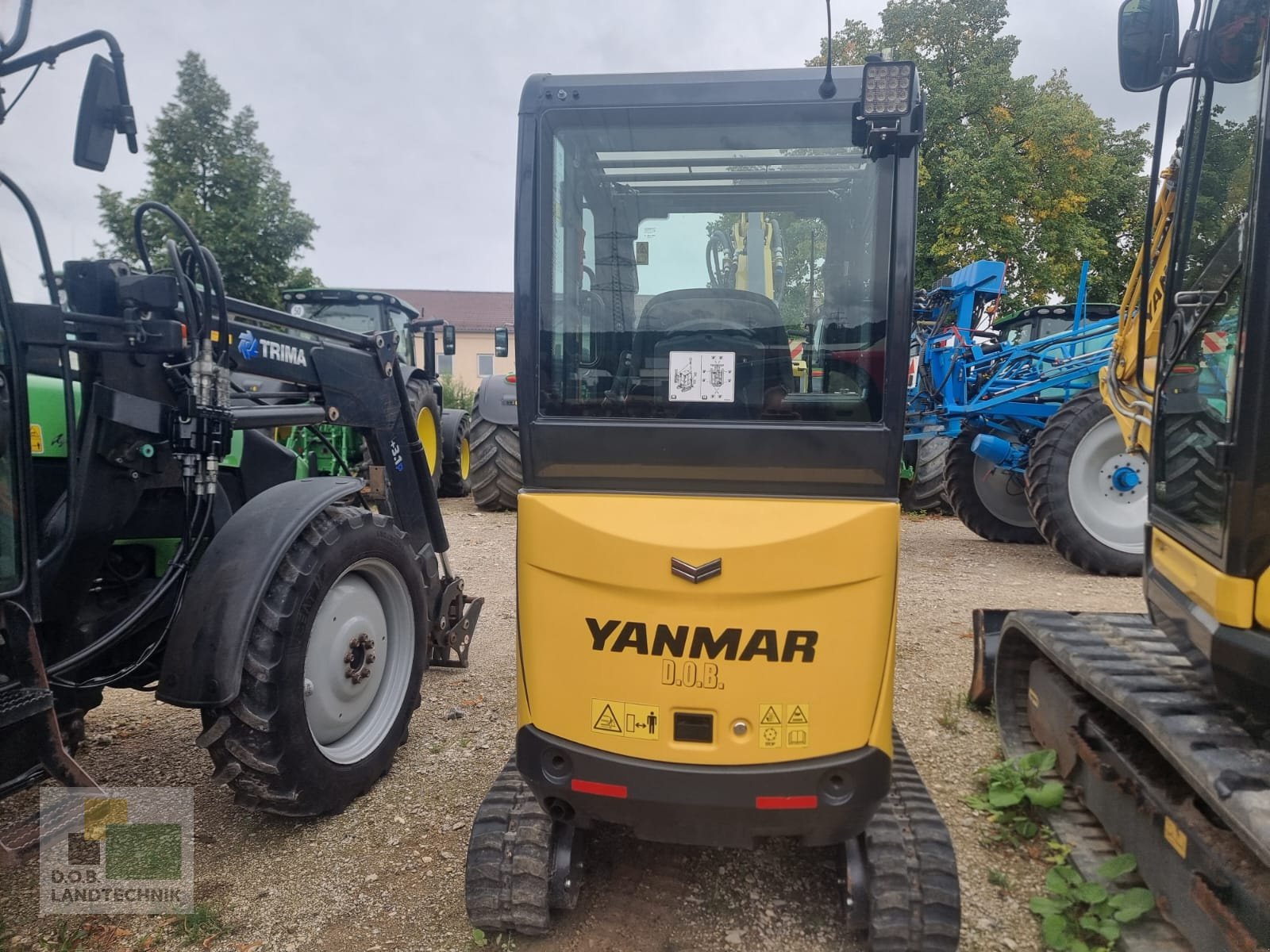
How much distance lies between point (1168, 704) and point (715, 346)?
5.33 feet

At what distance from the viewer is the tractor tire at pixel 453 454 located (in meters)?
10.5

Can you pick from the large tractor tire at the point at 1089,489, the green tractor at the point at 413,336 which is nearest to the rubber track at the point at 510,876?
the large tractor tire at the point at 1089,489

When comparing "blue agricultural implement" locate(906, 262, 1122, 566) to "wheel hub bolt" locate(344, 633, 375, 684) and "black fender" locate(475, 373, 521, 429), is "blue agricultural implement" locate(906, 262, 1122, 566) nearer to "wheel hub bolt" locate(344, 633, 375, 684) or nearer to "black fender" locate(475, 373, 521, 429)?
"black fender" locate(475, 373, 521, 429)

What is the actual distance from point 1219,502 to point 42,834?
10.3 ft

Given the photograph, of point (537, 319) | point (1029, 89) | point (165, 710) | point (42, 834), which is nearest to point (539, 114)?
point (537, 319)

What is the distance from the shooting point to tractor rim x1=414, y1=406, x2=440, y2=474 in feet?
30.0

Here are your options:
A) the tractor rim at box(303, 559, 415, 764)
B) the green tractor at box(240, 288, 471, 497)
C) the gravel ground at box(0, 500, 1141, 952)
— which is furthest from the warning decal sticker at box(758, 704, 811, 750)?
the green tractor at box(240, 288, 471, 497)

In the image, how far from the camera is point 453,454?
1050 cm

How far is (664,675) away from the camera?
7.01ft

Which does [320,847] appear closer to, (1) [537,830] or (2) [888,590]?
(1) [537,830]

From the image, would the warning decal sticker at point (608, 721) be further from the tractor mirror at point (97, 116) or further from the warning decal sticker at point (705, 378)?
the tractor mirror at point (97, 116)

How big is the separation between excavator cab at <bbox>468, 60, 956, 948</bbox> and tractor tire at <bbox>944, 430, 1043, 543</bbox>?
21.2ft

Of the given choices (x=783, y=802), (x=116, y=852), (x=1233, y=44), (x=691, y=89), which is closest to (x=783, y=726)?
(x=783, y=802)

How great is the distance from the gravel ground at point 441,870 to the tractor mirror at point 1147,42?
256cm
